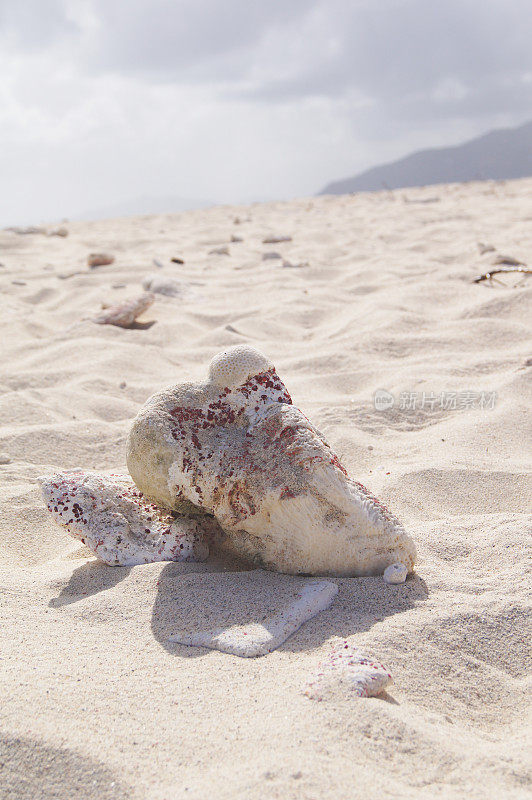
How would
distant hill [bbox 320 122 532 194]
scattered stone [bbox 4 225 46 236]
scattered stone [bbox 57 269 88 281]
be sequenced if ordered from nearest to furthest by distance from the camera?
1. scattered stone [bbox 57 269 88 281]
2. scattered stone [bbox 4 225 46 236]
3. distant hill [bbox 320 122 532 194]

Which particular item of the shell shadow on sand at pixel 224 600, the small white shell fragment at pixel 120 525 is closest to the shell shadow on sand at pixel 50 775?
the shell shadow on sand at pixel 224 600

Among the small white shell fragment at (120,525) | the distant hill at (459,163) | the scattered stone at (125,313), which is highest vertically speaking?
the distant hill at (459,163)

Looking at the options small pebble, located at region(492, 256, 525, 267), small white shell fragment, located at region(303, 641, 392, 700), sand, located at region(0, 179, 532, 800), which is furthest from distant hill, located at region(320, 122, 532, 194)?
small white shell fragment, located at region(303, 641, 392, 700)

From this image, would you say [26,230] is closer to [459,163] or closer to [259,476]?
[259,476]

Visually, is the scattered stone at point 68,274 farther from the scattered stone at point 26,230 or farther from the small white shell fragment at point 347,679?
the small white shell fragment at point 347,679

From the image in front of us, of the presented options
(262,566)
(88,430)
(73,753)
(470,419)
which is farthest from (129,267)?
(73,753)

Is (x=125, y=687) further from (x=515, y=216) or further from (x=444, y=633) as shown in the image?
(x=515, y=216)

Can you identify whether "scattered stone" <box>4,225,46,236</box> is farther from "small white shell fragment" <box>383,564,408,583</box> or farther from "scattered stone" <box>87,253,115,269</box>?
"small white shell fragment" <box>383,564,408,583</box>
